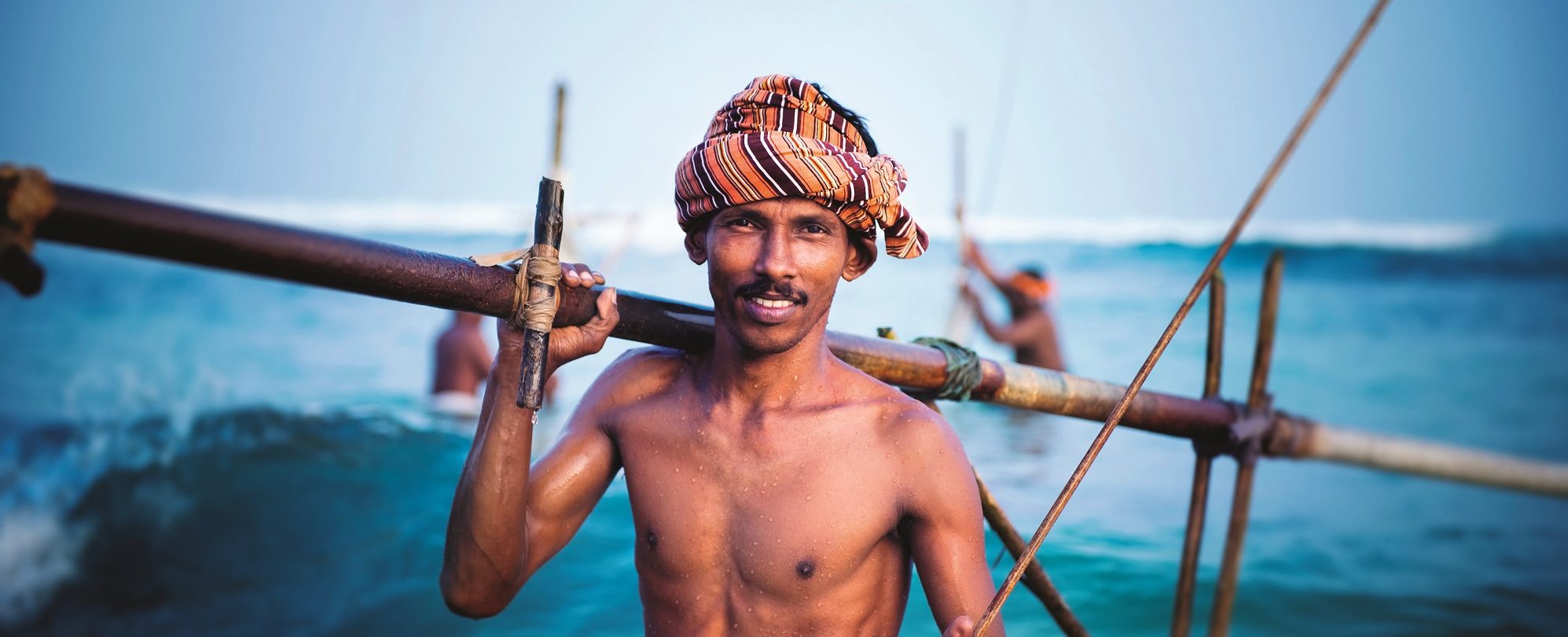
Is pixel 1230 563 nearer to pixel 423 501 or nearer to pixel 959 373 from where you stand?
pixel 959 373

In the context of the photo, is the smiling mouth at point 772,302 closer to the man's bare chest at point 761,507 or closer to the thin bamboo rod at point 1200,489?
the man's bare chest at point 761,507

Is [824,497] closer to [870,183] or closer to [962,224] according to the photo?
[870,183]

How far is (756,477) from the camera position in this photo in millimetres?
2398

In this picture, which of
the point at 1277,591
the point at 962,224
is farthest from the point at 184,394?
the point at 1277,591

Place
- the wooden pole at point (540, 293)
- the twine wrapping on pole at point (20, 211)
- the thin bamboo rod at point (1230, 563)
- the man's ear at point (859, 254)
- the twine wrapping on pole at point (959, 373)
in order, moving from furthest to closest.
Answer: the thin bamboo rod at point (1230, 563) < the twine wrapping on pole at point (959, 373) < the man's ear at point (859, 254) < the wooden pole at point (540, 293) < the twine wrapping on pole at point (20, 211)

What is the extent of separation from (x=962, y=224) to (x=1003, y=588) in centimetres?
806

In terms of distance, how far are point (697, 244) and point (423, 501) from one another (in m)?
4.39

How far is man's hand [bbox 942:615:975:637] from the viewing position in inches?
81.3

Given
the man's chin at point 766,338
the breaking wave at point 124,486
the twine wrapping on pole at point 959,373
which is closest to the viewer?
the man's chin at point 766,338

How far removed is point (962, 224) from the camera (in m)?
9.92

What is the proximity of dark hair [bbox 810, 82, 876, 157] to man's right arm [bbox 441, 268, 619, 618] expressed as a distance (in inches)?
23.0

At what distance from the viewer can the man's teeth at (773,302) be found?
222 cm

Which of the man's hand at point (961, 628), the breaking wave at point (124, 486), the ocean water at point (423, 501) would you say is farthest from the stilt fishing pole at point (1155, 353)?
the breaking wave at point (124, 486)

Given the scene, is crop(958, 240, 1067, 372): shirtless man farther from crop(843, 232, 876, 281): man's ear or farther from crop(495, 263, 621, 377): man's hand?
crop(495, 263, 621, 377): man's hand
